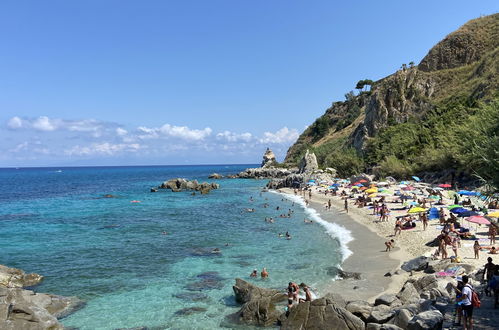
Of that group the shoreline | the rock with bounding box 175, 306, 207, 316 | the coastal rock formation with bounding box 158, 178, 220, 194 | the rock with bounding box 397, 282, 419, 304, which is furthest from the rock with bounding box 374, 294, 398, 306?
the coastal rock formation with bounding box 158, 178, 220, 194

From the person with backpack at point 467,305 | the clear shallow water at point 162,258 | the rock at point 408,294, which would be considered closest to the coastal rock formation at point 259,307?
the clear shallow water at point 162,258

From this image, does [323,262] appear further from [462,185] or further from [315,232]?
[462,185]

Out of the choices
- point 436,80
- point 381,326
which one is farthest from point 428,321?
point 436,80

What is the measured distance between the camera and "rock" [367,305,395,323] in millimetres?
12216

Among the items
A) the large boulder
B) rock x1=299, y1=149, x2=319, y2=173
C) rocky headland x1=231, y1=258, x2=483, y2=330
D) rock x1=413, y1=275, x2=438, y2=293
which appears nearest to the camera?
rocky headland x1=231, y1=258, x2=483, y2=330

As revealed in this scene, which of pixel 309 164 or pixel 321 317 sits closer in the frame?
pixel 321 317

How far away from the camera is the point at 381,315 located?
40.7 feet

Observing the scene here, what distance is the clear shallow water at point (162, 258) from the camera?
1630cm

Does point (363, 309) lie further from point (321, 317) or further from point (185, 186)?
Result: point (185, 186)

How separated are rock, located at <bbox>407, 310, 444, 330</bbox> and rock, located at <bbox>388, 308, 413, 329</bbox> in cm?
50

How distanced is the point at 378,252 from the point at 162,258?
14836 mm

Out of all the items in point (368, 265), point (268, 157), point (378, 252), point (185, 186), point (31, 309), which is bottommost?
point (368, 265)

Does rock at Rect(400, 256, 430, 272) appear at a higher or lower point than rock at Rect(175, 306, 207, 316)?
higher

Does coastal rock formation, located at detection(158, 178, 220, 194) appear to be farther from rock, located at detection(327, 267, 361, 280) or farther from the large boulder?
the large boulder
